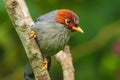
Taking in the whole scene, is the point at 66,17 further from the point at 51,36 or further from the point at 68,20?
the point at 51,36

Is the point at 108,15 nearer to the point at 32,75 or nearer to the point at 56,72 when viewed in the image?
the point at 56,72

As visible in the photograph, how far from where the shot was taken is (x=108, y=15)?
6.12 m

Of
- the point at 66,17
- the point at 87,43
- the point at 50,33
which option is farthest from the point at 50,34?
the point at 87,43

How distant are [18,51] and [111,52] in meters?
0.89

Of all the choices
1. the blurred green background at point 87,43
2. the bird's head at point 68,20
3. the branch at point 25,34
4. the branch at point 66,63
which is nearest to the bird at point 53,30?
the bird's head at point 68,20

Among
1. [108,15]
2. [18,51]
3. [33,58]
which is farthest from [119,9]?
[33,58]

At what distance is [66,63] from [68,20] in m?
0.31

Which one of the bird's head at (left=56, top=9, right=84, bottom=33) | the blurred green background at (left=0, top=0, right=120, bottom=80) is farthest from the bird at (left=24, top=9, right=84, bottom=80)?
the blurred green background at (left=0, top=0, right=120, bottom=80)

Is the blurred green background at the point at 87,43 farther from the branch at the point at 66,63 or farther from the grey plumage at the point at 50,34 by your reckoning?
the grey plumage at the point at 50,34

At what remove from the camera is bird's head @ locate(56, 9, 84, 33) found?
445 centimetres

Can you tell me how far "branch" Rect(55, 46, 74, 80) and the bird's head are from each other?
8.6 inches

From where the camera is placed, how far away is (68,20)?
4480 mm

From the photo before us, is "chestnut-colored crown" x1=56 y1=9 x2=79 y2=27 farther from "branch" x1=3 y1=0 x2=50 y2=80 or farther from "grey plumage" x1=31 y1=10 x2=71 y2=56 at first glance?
"branch" x1=3 y1=0 x2=50 y2=80

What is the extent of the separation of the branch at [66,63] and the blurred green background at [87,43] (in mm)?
1236
